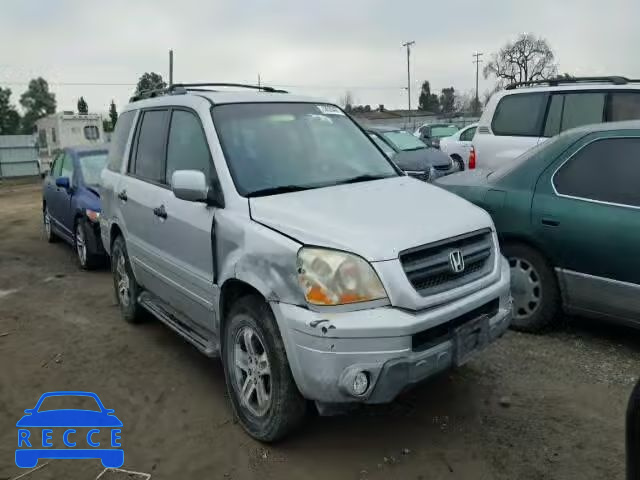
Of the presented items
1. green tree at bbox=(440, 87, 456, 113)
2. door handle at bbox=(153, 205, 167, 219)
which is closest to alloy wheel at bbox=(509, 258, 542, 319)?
door handle at bbox=(153, 205, 167, 219)

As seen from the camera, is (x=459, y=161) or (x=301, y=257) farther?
(x=459, y=161)

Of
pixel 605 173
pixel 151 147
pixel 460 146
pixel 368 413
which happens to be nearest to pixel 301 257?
pixel 368 413

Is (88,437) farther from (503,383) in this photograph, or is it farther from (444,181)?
(444,181)

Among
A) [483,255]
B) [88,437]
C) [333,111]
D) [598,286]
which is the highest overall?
[333,111]

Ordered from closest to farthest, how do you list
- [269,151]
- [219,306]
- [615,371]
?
[219,306], [269,151], [615,371]

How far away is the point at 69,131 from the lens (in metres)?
25.5

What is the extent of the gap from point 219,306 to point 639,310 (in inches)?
113

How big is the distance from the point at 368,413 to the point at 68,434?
188cm

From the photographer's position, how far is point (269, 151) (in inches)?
151

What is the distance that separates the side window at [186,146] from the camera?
3863mm

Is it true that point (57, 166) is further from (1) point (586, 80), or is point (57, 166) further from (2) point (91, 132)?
(2) point (91, 132)

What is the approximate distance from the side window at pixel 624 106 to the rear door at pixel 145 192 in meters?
5.49

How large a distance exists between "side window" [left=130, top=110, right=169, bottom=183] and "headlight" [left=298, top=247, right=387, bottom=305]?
203 cm

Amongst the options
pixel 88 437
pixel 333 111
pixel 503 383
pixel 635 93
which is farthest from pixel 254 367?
pixel 635 93
